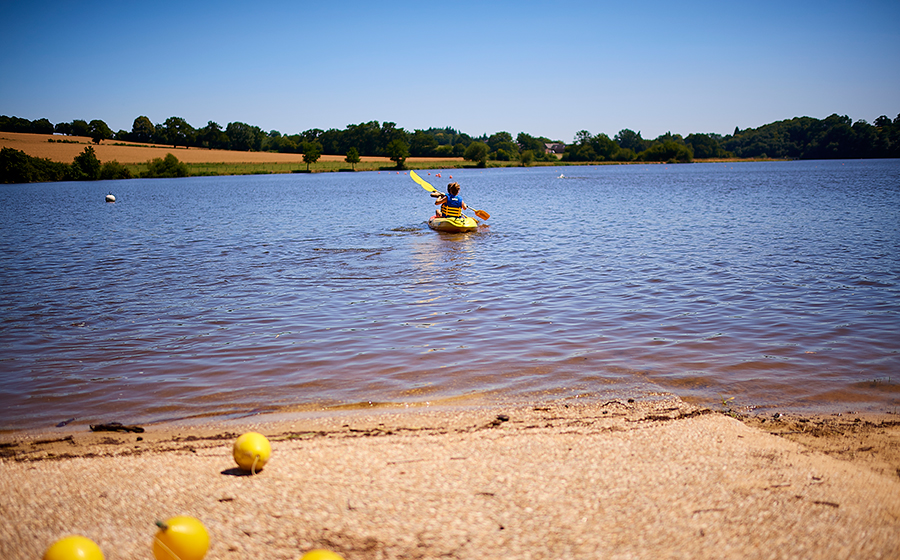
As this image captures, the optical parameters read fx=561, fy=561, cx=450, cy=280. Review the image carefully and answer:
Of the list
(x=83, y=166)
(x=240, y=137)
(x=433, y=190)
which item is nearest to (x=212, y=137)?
(x=240, y=137)

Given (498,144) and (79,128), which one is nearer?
(79,128)

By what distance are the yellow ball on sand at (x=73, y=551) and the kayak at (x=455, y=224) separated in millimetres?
18292

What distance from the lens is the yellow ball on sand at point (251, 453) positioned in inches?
176

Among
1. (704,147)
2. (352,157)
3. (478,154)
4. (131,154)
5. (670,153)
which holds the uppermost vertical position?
(704,147)

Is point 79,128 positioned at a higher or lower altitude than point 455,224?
higher

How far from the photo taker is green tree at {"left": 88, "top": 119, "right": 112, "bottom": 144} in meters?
122

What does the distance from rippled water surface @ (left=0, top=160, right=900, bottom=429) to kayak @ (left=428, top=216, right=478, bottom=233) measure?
503mm

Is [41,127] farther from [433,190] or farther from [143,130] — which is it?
[433,190]

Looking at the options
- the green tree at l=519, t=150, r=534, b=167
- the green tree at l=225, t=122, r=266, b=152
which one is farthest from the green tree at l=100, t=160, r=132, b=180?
the green tree at l=519, t=150, r=534, b=167

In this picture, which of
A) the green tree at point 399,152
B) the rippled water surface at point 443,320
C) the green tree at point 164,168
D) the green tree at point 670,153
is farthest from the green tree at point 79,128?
the green tree at point 670,153

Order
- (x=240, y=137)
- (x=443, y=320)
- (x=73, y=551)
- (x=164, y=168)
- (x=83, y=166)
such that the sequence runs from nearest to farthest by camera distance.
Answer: (x=73, y=551), (x=443, y=320), (x=83, y=166), (x=164, y=168), (x=240, y=137)

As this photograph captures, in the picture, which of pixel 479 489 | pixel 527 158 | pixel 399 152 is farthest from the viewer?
pixel 527 158

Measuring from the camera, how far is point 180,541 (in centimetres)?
322

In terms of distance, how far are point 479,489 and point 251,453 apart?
6.00 feet
